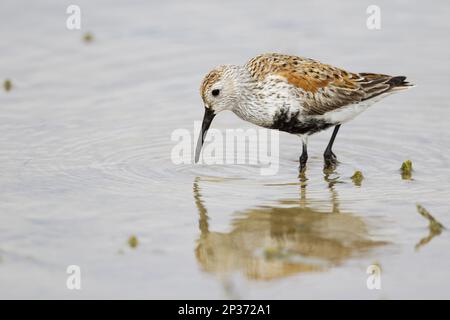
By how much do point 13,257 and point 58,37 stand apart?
8.12m

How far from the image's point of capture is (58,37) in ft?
51.5

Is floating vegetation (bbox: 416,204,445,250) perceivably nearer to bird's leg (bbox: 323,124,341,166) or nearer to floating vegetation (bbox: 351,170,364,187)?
floating vegetation (bbox: 351,170,364,187)

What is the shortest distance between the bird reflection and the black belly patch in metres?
1.57

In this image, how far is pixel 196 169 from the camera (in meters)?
11.1

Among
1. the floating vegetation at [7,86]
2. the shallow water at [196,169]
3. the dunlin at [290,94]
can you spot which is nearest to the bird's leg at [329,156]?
the dunlin at [290,94]

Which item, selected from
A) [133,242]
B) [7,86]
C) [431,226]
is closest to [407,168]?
[431,226]

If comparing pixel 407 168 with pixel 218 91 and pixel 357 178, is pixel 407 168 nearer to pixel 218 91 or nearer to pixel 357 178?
pixel 357 178

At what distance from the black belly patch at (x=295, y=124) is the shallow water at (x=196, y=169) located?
46 cm

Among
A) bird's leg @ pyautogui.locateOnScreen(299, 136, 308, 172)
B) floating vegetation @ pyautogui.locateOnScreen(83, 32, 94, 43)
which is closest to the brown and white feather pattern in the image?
bird's leg @ pyautogui.locateOnScreen(299, 136, 308, 172)

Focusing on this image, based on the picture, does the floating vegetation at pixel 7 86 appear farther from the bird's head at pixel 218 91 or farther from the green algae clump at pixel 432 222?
the green algae clump at pixel 432 222

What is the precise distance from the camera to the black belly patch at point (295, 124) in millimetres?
11188

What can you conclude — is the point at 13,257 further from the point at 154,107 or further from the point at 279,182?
the point at 154,107

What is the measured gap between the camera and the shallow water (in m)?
8.02

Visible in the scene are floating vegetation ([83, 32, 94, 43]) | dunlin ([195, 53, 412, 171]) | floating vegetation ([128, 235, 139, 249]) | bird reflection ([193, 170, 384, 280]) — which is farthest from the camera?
floating vegetation ([83, 32, 94, 43])
